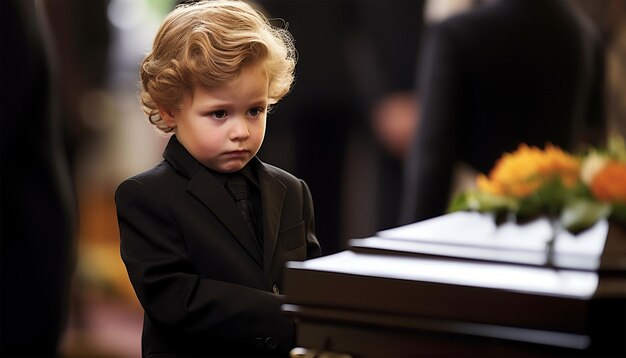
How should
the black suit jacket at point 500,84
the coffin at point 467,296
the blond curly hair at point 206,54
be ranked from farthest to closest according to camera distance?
the black suit jacket at point 500,84
the blond curly hair at point 206,54
the coffin at point 467,296

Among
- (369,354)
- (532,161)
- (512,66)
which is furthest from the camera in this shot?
(512,66)

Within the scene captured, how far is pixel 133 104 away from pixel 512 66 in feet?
22.0

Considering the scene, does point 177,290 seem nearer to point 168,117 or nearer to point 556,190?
point 168,117

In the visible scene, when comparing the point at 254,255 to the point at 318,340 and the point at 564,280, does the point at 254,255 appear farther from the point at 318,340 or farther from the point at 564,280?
the point at 564,280

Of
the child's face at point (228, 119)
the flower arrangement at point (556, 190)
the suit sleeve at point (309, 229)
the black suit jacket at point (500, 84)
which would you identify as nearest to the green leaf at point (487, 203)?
the flower arrangement at point (556, 190)

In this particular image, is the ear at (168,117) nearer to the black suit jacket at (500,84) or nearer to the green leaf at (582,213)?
the green leaf at (582,213)

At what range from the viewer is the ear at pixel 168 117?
4.30 ft

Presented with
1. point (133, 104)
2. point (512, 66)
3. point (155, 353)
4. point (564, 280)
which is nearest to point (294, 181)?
point (155, 353)

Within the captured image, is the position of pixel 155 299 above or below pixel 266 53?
below

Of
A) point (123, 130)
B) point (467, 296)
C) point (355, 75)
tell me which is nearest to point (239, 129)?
point (467, 296)

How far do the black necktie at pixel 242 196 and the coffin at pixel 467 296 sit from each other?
0.11m

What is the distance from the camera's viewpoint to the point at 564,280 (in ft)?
3.85

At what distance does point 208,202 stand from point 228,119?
3.6 inches

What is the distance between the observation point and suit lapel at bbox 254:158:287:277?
1306 mm
